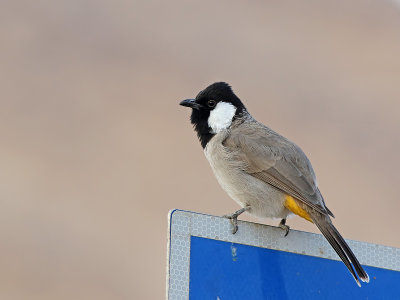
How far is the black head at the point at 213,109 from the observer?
10.6 ft

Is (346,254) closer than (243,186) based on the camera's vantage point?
Yes

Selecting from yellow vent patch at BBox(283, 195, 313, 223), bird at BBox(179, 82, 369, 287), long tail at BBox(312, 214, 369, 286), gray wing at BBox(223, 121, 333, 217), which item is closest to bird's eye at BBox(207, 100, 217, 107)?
bird at BBox(179, 82, 369, 287)

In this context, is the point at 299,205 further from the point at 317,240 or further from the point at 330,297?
the point at 330,297

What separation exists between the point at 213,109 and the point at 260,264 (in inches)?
62.5

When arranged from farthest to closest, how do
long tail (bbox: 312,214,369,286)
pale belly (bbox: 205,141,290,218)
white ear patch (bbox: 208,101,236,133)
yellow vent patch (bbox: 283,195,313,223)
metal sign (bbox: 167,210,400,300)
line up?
white ear patch (bbox: 208,101,236,133)
pale belly (bbox: 205,141,290,218)
yellow vent patch (bbox: 283,195,313,223)
long tail (bbox: 312,214,369,286)
metal sign (bbox: 167,210,400,300)

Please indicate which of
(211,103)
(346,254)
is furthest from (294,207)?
(211,103)

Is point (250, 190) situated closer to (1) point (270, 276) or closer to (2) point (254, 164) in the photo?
(2) point (254, 164)

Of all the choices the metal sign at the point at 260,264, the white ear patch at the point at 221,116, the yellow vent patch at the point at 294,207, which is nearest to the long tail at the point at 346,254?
the metal sign at the point at 260,264

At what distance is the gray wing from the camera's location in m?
2.61

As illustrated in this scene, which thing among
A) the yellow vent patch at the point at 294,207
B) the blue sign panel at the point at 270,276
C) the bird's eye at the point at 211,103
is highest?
the bird's eye at the point at 211,103

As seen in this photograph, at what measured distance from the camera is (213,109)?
3.29 metres

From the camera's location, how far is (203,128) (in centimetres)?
326

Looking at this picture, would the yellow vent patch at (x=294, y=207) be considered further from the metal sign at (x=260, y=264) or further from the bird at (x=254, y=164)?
the metal sign at (x=260, y=264)

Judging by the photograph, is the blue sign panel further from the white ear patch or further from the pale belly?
the white ear patch
